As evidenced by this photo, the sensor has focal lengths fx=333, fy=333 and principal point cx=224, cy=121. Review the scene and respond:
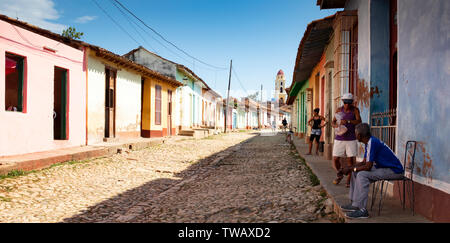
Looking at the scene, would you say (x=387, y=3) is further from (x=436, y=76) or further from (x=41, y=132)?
(x=41, y=132)

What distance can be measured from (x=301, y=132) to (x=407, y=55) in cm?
1560

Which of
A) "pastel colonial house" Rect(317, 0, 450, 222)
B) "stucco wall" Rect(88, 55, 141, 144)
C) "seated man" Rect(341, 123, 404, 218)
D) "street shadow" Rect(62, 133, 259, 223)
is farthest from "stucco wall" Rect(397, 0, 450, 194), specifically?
"stucco wall" Rect(88, 55, 141, 144)

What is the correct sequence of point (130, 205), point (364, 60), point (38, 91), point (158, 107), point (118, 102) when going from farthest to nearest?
1. point (158, 107)
2. point (118, 102)
3. point (38, 91)
4. point (364, 60)
5. point (130, 205)

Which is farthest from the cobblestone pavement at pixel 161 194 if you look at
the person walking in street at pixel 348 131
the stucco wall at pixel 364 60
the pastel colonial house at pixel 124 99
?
the pastel colonial house at pixel 124 99

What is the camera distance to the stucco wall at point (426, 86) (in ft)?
9.52

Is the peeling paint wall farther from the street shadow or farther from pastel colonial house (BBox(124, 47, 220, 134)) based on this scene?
pastel colonial house (BBox(124, 47, 220, 134))

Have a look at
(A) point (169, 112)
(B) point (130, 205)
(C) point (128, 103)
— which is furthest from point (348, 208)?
(A) point (169, 112)

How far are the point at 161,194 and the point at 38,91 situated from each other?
188 inches

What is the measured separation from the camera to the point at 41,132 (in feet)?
26.7

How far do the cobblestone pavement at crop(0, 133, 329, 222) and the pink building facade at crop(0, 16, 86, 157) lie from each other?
1.29 metres

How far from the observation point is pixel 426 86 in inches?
126

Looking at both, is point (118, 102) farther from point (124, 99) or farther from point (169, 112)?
point (169, 112)

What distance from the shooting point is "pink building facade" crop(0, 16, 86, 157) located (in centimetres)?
715

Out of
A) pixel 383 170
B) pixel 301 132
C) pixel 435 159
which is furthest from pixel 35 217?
pixel 301 132
